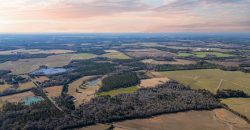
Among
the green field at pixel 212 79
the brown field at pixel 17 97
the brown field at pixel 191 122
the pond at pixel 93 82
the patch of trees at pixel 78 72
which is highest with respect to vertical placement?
the green field at pixel 212 79

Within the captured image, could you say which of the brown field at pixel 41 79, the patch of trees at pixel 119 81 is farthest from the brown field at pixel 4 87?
the patch of trees at pixel 119 81

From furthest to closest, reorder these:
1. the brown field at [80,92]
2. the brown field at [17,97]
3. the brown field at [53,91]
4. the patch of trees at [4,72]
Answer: the patch of trees at [4,72] < the brown field at [53,91] < the brown field at [80,92] < the brown field at [17,97]

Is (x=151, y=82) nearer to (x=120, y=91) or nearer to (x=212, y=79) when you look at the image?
(x=120, y=91)

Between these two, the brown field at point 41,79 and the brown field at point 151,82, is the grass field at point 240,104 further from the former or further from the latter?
the brown field at point 41,79

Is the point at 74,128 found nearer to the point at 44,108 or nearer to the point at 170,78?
the point at 44,108

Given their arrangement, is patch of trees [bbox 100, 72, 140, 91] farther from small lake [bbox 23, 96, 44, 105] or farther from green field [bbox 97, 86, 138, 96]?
small lake [bbox 23, 96, 44, 105]

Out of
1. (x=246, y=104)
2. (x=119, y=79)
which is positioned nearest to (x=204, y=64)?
(x=119, y=79)

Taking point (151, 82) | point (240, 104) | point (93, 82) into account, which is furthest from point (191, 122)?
point (93, 82)
